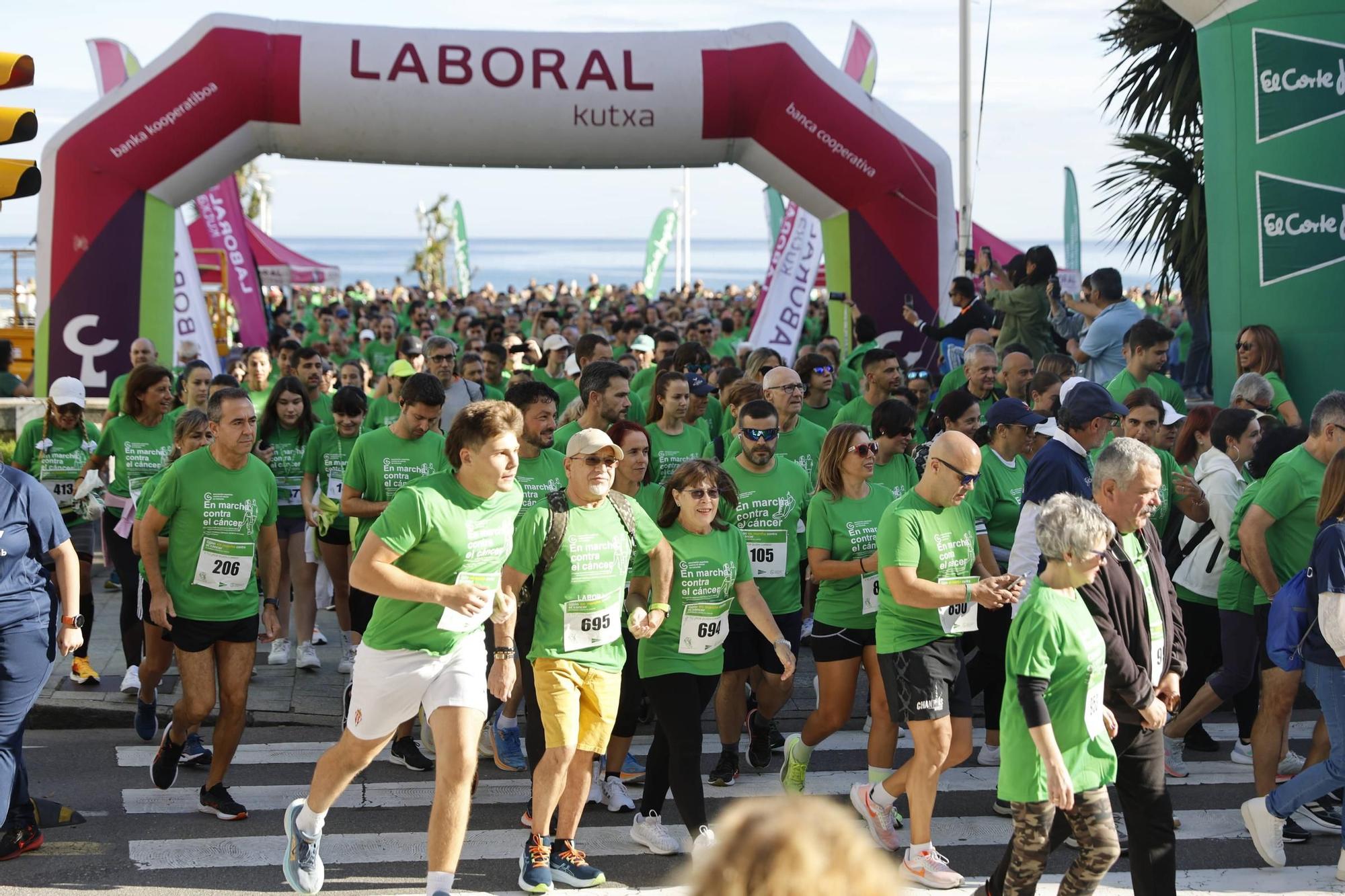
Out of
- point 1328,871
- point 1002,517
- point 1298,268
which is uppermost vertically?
point 1298,268

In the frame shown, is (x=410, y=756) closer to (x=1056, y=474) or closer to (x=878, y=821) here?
(x=878, y=821)

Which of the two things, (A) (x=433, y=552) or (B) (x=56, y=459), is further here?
(B) (x=56, y=459)

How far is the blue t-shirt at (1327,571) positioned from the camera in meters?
5.66

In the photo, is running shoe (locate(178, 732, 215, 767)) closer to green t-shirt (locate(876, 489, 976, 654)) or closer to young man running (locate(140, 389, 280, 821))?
young man running (locate(140, 389, 280, 821))

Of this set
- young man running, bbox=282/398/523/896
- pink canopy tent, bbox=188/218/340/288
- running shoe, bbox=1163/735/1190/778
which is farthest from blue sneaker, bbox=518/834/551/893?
pink canopy tent, bbox=188/218/340/288

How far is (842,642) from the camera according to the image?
6695mm

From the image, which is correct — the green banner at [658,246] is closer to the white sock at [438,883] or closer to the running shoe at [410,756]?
the running shoe at [410,756]

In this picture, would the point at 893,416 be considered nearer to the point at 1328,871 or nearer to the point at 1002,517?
the point at 1002,517

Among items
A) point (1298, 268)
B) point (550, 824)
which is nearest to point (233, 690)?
point (550, 824)

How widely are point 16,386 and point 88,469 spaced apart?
6084 mm

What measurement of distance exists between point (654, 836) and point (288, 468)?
159 inches

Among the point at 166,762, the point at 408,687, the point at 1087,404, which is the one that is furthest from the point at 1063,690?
the point at 166,762

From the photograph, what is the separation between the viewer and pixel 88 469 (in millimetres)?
8641

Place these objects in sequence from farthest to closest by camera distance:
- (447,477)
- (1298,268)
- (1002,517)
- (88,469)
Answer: (1298,268)
(88,469)
(1002,517)
(447,477)
